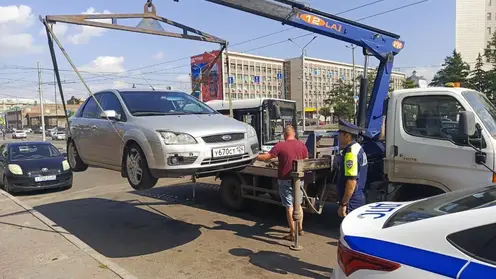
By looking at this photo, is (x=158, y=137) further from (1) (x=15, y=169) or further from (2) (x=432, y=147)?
(1) (x=15, y=169)

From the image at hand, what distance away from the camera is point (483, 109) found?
196 inches

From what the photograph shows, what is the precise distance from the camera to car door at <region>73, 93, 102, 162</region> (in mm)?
6152

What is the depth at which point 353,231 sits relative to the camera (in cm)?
244

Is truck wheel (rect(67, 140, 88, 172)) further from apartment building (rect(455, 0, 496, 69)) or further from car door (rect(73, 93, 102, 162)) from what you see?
apartment building (rect(455, 0, 496, 69))

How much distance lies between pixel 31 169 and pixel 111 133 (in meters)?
6.13

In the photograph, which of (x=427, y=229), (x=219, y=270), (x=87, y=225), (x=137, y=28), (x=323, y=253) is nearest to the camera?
(x=427, y=229)

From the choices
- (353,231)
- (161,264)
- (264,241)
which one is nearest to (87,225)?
(161,264)

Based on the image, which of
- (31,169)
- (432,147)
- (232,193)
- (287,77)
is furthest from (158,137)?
(287,77)

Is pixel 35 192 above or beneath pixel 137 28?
beneath

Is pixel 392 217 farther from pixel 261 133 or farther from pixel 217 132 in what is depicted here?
pixel 261 133

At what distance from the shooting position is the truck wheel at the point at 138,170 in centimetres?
484

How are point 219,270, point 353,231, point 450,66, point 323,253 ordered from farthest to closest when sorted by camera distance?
point 450,66, point 323,253, point 219,270, point 353,231

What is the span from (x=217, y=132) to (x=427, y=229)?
10.4ft

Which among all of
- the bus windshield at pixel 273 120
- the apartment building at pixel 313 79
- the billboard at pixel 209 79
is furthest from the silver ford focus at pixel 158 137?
the apartment building at pixel 313 79
